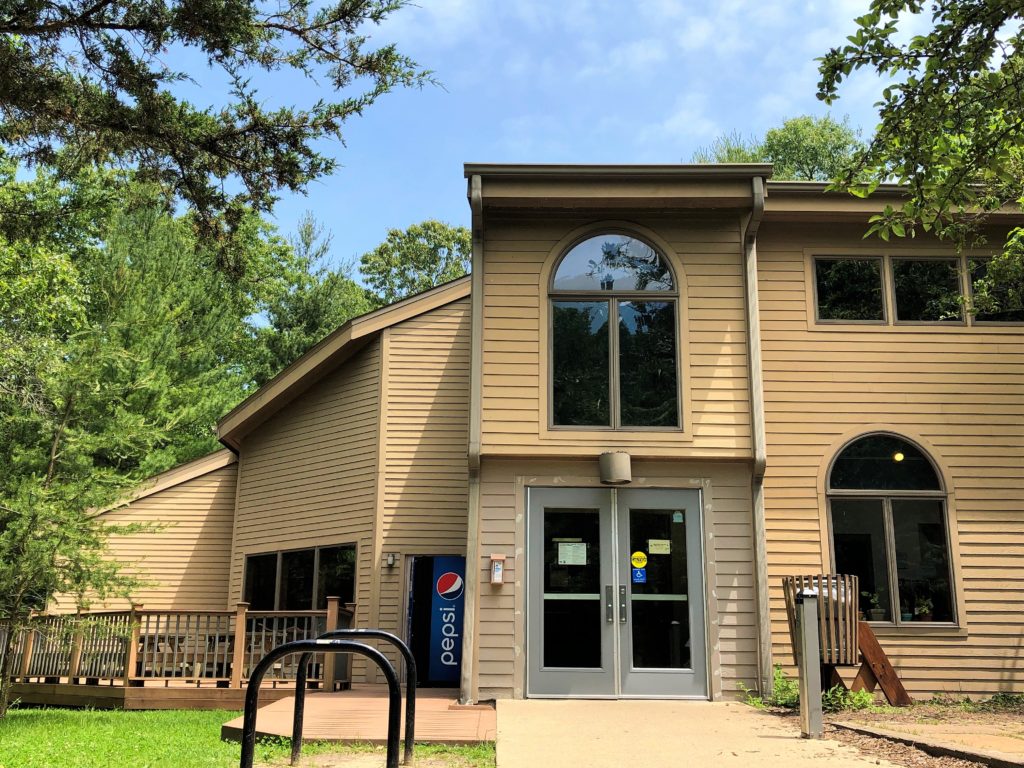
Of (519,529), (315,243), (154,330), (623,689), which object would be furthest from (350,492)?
(315,243)

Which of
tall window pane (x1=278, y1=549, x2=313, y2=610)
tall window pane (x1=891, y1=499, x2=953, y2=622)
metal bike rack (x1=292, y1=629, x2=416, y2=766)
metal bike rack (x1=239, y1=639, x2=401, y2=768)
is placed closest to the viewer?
metal bike rack (x1=239, y1=639, x2=401, y2=768)

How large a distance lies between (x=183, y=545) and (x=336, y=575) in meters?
3.43

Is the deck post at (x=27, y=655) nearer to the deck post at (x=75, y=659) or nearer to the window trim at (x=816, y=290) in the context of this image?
the deck post at (x=75, y=659)

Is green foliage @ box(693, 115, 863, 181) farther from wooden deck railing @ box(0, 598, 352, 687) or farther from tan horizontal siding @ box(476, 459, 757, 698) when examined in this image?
wooden deck railing @ box(0, 598, 352, 687)

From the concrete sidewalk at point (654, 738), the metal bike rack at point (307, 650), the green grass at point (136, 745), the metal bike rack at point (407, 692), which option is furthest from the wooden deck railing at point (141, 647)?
the metal bike rack at point (307, 650)

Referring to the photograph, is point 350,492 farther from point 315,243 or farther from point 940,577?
point 315,243

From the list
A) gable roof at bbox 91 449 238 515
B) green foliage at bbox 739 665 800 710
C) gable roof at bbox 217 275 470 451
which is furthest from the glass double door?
gable roof at bbox 91 449 238 515

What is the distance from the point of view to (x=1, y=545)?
9.45 metres

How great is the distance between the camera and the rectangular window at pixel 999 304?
9.74m

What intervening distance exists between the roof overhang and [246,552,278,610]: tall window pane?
7.24 m

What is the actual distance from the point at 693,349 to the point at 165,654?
7194 mm

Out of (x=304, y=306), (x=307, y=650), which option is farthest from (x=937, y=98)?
(x=304, y=306)

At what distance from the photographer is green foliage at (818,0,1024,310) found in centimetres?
645

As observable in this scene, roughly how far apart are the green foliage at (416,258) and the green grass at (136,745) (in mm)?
24623
